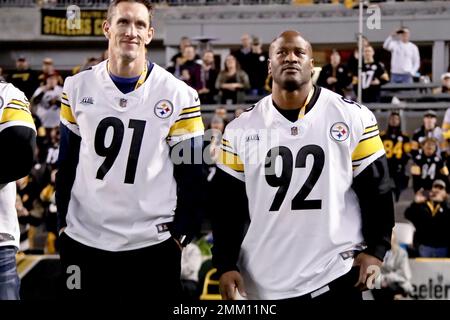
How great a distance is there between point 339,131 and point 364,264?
61 cm

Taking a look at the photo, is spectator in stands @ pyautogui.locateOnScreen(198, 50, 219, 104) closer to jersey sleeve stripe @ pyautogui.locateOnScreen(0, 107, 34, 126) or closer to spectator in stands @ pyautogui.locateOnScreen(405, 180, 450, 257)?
spectator in stands @ pyautogui.locateOnScreen(405, 180, 450, 257)

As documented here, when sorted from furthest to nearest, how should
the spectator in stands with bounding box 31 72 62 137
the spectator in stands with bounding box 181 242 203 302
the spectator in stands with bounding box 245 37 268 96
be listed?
the spectator in stands with bounding box 31 72 62 137 → the spectator in stands with bounding box 245 37 268 96 → the spectator in stands with bounding box 181 242 203 302

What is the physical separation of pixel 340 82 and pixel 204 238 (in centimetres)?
194

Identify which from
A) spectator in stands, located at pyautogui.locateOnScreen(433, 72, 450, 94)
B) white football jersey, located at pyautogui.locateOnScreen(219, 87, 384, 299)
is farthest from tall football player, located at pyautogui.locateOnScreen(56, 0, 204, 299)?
spectator in stands, located at pyautogui.locateOnScreen(433, 72, 450, 94)

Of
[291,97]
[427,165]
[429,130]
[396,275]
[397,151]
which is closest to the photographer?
[291,97]

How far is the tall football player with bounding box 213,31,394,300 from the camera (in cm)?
405

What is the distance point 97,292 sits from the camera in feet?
13.9

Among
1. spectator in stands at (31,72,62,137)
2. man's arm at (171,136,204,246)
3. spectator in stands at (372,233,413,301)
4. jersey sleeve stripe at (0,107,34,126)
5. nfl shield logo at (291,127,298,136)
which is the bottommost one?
spectator in stands at (372,233,413,301)

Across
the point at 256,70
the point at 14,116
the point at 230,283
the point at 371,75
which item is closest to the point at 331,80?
the point at 371,75

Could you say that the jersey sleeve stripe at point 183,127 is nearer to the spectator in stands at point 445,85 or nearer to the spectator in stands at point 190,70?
the spectator in stands at point 190,70

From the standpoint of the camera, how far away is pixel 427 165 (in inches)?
346

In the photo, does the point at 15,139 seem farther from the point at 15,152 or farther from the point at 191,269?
the point at 191,269

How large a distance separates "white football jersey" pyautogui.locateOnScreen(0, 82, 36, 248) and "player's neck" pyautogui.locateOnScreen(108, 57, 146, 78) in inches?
22.1

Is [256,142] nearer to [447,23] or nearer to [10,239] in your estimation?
[10,239]
